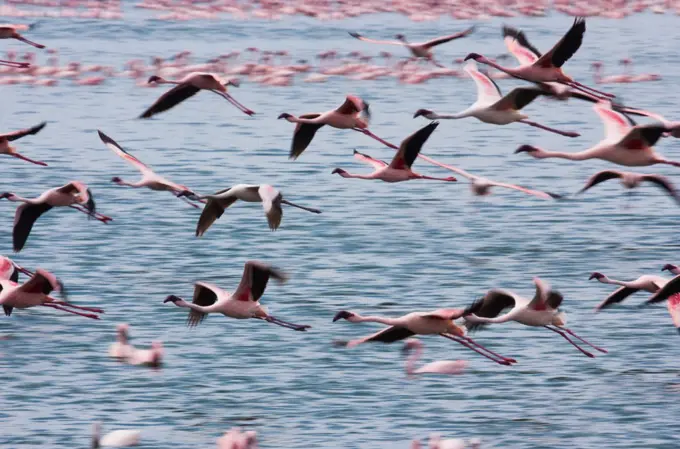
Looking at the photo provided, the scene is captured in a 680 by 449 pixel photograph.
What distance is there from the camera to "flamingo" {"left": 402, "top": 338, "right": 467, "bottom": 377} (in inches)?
547

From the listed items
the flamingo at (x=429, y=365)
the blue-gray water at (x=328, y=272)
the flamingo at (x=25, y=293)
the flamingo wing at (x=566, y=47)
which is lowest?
the blue-gray water at (x=328, y=272)

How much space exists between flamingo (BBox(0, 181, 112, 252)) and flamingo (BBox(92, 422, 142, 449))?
2.45m

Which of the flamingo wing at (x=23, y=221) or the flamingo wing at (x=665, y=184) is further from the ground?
the flamingo wing at (x=665, y=184)

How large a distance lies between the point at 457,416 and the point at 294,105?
19303mm

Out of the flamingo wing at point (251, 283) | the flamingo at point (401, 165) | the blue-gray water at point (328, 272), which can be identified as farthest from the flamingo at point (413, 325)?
the flamingo at point (401, 165)

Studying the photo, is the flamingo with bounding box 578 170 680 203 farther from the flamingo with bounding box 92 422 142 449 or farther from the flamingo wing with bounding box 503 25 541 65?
the flamingo with bounding box 92 422 142 449

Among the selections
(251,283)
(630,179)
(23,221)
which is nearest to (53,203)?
(23,221)

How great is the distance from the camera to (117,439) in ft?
39.0

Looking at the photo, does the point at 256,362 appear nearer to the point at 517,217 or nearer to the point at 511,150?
the point at 517,217

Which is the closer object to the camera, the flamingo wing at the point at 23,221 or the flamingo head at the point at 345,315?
the flamingo head at the point at 345,315

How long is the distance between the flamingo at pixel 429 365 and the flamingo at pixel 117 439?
2859 mm

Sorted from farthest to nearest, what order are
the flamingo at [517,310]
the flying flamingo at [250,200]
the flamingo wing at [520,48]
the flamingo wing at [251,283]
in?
the flamingo wing at [520,48] < the flying flamingo at [250,200] < the flamingo wing at [251,283] < the flamingo at [517,310]

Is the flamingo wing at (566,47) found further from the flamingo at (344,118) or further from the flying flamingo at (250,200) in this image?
the flying flamingo at (250,200)

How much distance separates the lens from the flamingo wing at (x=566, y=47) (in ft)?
41.7
